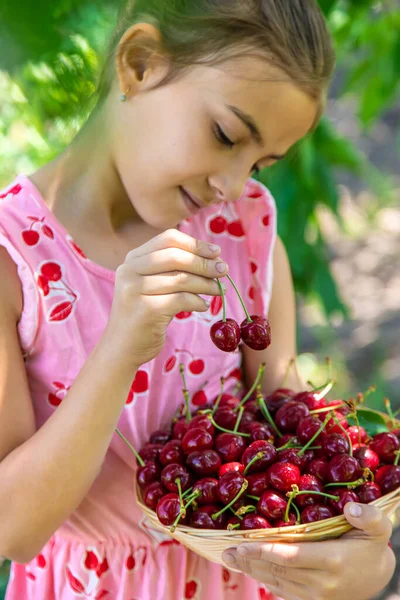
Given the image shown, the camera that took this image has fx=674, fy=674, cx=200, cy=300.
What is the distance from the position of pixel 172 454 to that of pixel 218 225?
400mm

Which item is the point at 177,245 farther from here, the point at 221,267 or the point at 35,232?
the point at 35,232

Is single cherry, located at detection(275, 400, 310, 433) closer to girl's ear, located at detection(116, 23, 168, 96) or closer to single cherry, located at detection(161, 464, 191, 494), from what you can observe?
single cherry, located at detection(161, 464, 191, 494)

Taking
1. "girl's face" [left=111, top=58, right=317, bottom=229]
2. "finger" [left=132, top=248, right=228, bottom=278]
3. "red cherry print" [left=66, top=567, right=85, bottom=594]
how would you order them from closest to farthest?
1. "finger" [left=132, top=248, right=228, bottom=278]
2. "girl's face" [left=111, top=58, right=317, bottom=229]
3. "red cherry print" [left=66, top=567, right=85, bottom=594]

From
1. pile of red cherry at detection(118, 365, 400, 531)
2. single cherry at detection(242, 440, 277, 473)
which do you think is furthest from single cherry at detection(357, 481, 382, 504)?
single cherry at detection(242, 440, 277, 473)

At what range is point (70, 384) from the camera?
0.87m

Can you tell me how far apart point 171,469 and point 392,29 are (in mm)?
1321

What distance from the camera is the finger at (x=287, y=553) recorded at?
0.71 meters

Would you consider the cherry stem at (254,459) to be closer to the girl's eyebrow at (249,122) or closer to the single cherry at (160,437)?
the single cherry at (160,437)

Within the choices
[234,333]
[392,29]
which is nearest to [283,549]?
[234,333]

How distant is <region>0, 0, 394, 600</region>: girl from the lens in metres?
0.74

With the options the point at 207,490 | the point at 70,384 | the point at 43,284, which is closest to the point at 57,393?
the point at 70,384

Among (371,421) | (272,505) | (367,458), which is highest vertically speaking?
(272,505)

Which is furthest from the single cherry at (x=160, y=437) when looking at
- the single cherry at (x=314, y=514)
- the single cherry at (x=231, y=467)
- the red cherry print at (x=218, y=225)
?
the red cherry print at (x=218, y=225)

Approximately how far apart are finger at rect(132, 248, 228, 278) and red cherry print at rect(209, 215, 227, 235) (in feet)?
1.14
